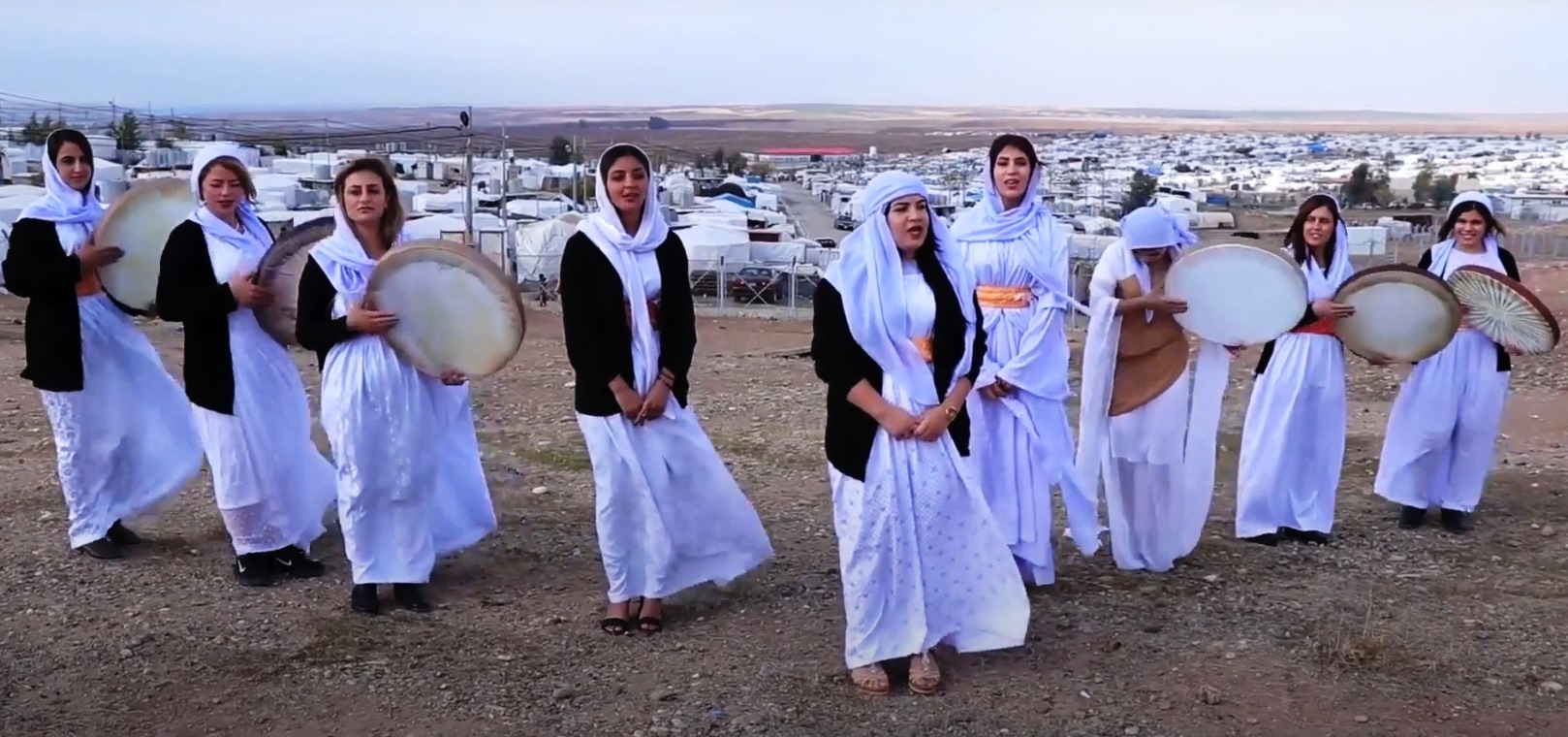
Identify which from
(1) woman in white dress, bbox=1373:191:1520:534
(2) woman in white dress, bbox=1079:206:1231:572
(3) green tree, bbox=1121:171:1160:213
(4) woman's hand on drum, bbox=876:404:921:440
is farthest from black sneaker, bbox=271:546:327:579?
(3) green tree, bbox=1121:171:1160:213

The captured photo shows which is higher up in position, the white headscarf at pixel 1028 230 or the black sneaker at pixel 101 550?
the white headscarf at pixel 1028 230

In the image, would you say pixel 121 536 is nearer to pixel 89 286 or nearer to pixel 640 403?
pixel 89 286

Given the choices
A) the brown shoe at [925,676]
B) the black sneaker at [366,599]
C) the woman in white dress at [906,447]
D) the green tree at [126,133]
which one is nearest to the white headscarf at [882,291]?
the woman in white dress at [906,447]

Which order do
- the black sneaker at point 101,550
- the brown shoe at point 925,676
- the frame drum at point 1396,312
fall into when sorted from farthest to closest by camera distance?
the frame drum at point 1396,312
the black sneaker at point 101,550
the brown shoe at point 925,676

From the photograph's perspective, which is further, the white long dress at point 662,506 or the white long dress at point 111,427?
the white long dress at point 111,427

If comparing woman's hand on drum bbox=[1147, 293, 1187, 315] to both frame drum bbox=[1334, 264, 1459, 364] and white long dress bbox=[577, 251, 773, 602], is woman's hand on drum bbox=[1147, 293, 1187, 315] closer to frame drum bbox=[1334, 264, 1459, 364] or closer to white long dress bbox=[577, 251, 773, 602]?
frame drum bbox=[1334, 264, 1459, 364]

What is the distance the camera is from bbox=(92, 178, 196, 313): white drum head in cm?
532

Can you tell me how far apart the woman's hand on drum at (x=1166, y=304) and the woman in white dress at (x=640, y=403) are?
1.71m

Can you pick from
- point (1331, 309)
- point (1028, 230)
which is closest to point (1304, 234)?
point (1331, 309)

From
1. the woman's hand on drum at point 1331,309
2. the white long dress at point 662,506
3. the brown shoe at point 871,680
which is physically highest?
the woman's hand on drum at point 1331,309

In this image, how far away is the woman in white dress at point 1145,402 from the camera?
5.14 m

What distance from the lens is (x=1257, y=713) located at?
4.02m

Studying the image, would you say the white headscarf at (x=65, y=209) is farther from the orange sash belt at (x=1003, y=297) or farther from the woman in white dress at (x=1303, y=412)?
the woman in white dress at (x=1303, y=412)

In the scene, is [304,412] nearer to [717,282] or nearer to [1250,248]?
[1250,248]
